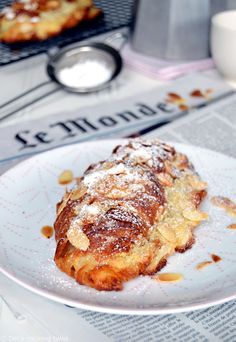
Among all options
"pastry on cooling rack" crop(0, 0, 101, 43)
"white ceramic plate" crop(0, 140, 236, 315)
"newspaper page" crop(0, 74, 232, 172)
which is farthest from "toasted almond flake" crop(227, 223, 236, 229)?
"pastry on cooling rack" crop(0, 0, 101, 43)

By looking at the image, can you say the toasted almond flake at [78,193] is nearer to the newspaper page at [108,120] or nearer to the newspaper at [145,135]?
the newspaper at [145,135]

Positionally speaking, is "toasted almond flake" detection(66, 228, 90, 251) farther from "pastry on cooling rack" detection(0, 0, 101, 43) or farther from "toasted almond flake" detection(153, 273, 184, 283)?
"pastry on cooling rack" detection(0, 0, 101, 43)

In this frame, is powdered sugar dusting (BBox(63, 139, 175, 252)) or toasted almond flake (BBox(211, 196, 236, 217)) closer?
powdered sugar dusting (BBox(63, 139, 175, 252))

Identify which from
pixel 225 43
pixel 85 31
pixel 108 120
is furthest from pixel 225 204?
pixel 85 31

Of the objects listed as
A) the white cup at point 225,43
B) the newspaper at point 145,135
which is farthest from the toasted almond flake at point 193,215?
the white cup at point 225,43

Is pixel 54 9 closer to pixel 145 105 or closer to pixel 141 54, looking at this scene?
pixel 141 54

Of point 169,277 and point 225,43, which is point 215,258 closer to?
point 169,277

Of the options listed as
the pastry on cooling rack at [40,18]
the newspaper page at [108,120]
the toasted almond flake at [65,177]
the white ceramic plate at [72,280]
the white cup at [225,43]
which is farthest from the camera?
the pastry on cooling rack at [40,18]
